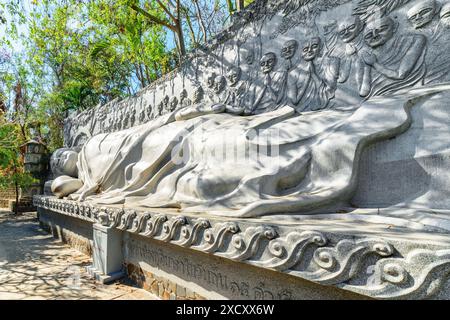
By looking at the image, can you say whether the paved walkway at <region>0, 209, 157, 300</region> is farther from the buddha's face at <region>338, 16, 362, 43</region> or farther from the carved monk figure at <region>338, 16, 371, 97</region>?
the buddha's face at <region>338, 16, 362, 43</region>

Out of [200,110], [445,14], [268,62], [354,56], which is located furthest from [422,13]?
[200,110]

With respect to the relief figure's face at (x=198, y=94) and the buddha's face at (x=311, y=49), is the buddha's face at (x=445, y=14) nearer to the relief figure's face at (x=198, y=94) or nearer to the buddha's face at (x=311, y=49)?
the buddha's face at (x=311, y=49)

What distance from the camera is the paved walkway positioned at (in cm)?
253

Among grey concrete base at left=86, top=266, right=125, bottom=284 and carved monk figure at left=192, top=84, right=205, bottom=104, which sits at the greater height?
carved monk figure at left=192, top=84, right=205, bottom=104

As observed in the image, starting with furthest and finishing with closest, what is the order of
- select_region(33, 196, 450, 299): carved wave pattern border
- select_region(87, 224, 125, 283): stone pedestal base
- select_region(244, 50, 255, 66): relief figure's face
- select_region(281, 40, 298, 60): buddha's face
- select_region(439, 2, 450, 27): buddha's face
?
select_region(244, 50, 255, 66): relief figure's face, select_region(281, 40, 298, 60): buddha's face, select_region(87, 224, 125, 283): stone pedestal base, select_region(439, 2, 450, 27): buddha's face, select_region(33, 196, 450, 299): carved wave pattern border

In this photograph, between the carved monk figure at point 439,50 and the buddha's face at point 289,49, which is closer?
the carved monk figure at point 439,50

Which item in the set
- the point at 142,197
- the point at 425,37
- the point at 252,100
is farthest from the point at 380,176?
the point at 142,197

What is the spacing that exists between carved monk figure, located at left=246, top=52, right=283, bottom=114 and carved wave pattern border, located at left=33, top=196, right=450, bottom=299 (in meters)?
2.00

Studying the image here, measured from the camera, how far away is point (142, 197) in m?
3.08

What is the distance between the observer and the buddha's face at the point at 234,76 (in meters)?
3.93

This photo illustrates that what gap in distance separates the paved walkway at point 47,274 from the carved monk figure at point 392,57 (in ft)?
9.36

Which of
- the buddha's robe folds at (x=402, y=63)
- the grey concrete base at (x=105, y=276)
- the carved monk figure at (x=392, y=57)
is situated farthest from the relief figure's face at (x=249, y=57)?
the grey concrete base at (x=105, y=276)

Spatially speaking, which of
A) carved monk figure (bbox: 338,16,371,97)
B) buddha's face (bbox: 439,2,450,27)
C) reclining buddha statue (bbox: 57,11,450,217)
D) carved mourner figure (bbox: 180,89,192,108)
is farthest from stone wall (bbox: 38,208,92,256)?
buddha's face (bbox: 439,2,450,27)
